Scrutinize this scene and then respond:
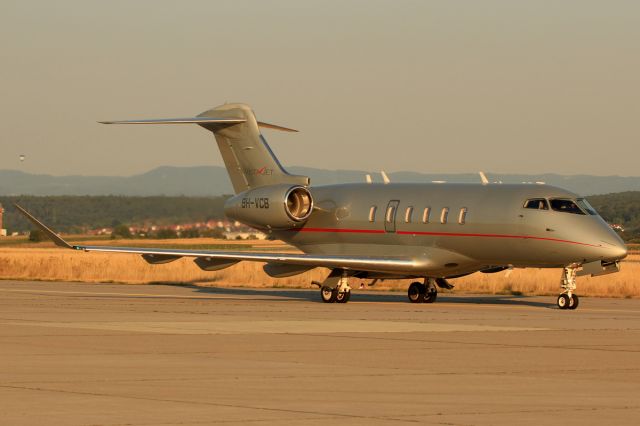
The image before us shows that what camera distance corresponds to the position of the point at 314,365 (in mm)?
15500

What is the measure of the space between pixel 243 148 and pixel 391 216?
613 centimetres

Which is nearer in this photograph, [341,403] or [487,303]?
[341,403]

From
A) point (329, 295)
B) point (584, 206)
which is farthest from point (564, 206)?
point (329, 295)

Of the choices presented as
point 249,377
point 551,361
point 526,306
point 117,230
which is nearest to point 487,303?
point 526,306

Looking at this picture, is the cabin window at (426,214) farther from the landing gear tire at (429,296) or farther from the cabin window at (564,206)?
the cabin window at (564,206)

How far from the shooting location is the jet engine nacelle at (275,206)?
3306 cm

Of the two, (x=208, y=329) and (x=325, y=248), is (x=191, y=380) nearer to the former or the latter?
(x=208, y=329)

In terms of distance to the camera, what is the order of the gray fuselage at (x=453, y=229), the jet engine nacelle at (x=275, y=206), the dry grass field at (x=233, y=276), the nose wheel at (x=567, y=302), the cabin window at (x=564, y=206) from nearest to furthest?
the nose wheel at (x=567, y=302) < the gray fuselage at (x=453, y=229) < the cabin window at (x=564, y=206) < the jet engine nacelle at (x=275, y=206) < the dry grass field at (x=233, y=276)

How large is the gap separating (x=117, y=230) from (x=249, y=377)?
6122cm

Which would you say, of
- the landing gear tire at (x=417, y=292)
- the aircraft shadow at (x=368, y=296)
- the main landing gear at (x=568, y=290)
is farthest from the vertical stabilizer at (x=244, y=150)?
the main landing gear at (x=568, y=290)

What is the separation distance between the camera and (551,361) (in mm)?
16312

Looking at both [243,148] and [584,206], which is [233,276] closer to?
[243,148]

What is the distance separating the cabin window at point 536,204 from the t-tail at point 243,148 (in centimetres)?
791

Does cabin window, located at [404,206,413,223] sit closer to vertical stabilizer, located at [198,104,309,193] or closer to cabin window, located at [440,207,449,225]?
cabin window, located at [440,207,449,225]
